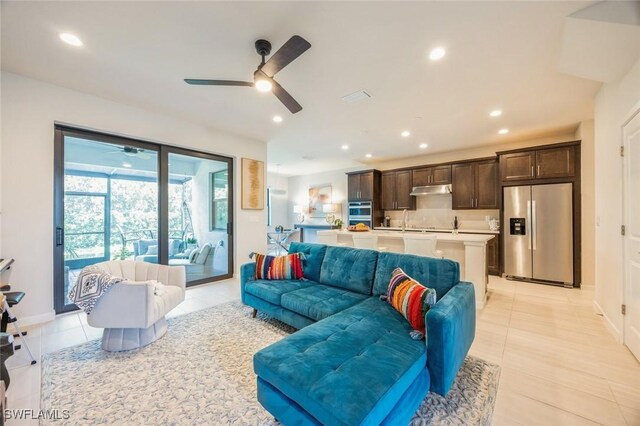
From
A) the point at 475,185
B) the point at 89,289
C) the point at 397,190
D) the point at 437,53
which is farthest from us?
the point at 397,190

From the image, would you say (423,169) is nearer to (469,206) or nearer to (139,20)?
(469,206)

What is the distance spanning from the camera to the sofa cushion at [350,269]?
2.61 m

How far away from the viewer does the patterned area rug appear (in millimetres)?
1575

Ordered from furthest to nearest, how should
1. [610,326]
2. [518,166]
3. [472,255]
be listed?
[518,166] → [472,255] → [610,326]

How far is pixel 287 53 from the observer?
1.95 meters

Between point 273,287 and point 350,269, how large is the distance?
0.88 m

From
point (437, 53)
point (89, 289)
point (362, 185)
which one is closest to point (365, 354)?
point (89, 289)

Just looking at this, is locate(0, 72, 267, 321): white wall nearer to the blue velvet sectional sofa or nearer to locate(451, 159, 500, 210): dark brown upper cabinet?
the blue velvet sectional sofa

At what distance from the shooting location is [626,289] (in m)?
2.41

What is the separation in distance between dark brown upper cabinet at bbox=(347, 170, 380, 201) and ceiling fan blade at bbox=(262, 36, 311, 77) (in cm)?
503

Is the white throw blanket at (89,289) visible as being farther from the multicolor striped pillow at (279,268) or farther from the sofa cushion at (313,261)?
the sofa cushion at (313,261)

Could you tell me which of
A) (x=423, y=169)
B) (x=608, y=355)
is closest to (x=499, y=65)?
(x=608, y=355)

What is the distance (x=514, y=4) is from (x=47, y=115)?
16.0 feet

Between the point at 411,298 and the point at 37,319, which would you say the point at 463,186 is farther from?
the point at 37,319
